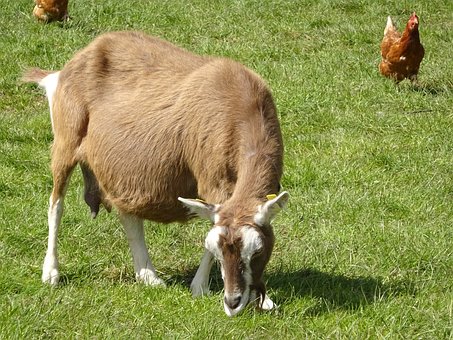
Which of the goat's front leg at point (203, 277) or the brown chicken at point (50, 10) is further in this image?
the brown chicken at point (50, 10)

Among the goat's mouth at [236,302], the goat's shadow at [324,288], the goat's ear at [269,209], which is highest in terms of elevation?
the goat's ear at [269,209]

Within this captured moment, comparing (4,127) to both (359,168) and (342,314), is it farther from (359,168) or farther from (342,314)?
(342,314)

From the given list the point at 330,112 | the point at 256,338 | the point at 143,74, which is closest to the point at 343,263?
the point at 256,338

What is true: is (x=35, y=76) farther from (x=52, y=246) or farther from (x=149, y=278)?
(x=149, y=278)

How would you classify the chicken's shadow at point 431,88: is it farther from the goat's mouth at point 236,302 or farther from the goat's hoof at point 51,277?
the goat's mouth at point 236,302

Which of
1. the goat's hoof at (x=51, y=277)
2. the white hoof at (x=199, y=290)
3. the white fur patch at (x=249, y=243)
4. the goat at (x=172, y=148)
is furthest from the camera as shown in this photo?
the goat's hoof at (x=51, y=277)

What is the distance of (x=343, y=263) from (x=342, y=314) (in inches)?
38.0

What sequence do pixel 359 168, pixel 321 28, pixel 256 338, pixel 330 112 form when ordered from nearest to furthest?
pixel 256 338, pixel 359 168, pixel 330 112, pixel 321 28

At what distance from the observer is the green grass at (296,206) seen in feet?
20.2

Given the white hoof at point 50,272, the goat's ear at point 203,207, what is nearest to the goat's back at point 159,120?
the goat's ear at point 203,207

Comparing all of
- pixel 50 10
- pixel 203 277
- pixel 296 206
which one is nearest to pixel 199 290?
pixel 203 277

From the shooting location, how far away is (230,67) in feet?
22.3

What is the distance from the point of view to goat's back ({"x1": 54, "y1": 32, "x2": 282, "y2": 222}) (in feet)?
21.1

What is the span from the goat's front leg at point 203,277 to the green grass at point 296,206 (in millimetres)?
65
